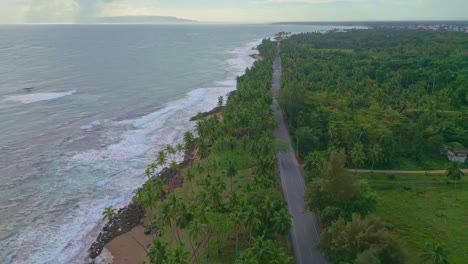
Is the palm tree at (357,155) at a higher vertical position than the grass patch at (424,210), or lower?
higher

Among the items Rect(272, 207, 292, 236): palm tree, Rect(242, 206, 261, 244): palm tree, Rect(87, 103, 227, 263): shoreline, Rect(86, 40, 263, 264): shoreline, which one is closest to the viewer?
Rect(242, 206, 261, 244): palm tree

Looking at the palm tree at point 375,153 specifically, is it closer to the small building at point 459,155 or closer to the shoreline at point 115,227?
the small building at point 459,155

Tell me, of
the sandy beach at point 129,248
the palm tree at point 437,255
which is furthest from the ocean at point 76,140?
the palm tree at point 437,255

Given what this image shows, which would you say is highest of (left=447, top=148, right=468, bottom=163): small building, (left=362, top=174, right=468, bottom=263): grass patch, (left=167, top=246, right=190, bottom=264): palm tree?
(left=167, top=246, right=190, bottom=264): palm tree

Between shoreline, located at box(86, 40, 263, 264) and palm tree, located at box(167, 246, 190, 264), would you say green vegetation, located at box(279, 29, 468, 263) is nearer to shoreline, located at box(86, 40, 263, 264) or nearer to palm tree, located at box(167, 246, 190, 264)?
palm tree, located at box(167, 246, 190, 264)

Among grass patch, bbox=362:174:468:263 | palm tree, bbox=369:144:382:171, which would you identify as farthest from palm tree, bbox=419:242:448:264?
palm tree, bbox=369:144:382:171
